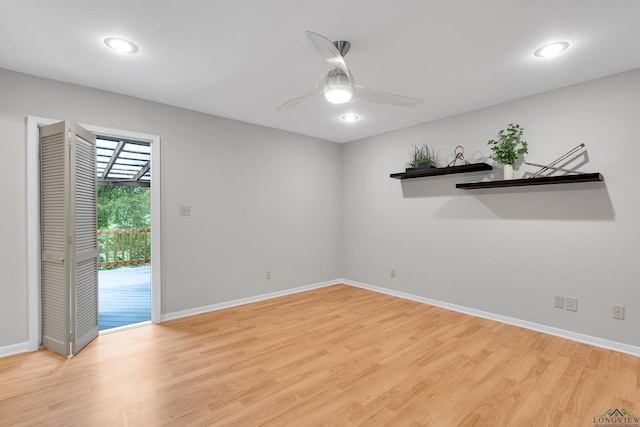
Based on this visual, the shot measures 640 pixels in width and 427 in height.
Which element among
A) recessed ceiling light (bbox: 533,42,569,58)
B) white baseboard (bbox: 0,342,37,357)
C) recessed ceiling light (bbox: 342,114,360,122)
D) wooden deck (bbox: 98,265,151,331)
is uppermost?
recessed ceiling light (bbox: 342,114,360,122)

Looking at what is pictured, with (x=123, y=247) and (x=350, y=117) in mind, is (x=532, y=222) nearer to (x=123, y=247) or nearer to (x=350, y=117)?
(x=350, y=117)

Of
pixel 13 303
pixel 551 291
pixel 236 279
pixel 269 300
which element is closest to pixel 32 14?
pixel 13 303

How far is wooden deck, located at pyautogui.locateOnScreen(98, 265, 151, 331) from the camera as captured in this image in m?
3.62

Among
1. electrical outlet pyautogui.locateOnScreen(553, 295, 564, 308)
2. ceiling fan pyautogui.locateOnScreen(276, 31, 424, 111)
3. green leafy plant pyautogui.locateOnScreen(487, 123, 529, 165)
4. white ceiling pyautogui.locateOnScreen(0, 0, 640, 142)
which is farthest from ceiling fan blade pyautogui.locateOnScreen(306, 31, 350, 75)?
electrical outlet pyautogui.locateOnScreen(553, 295, 564, 308)

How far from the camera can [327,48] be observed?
1.74 m

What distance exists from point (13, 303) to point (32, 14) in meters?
2.29

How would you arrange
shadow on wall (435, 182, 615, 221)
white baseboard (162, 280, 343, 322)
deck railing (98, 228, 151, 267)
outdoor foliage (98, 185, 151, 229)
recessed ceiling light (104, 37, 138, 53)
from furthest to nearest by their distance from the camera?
outdoor foliage (98, 185, 151, 229) → deck railing (98, 228, 151, 267) → white baseboard (162, 280, 343, 322) → shadow on wall (435, 182, 615, 221) → recessed ceiling light (104, 37, 138, 53)

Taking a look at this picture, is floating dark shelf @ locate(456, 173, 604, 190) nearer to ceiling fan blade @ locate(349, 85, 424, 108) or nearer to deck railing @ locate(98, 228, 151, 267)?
ceiling fan blade @ locate(349, 85, 424, 108)

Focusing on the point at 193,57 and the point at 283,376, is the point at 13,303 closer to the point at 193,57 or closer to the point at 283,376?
the point at 283,376

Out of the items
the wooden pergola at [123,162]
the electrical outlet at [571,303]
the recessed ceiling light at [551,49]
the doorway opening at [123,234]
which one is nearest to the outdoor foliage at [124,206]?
the doorway opening at [123,234]

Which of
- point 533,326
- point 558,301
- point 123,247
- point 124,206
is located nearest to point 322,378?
point 533,326

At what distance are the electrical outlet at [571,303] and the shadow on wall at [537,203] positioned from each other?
77cm

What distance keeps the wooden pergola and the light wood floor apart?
3757 mm

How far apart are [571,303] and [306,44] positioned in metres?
3.37
